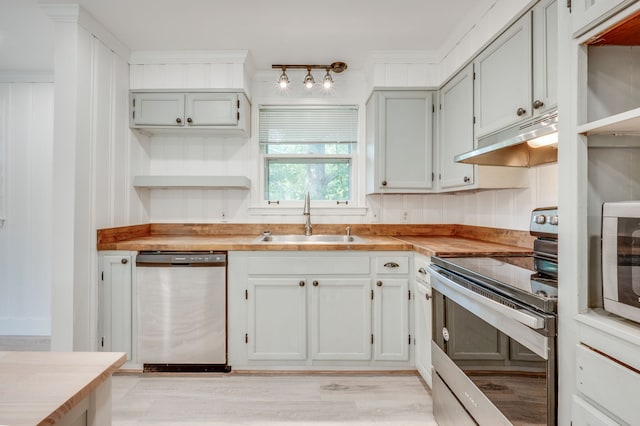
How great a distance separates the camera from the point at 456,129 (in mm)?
2490

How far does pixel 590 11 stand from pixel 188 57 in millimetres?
2652

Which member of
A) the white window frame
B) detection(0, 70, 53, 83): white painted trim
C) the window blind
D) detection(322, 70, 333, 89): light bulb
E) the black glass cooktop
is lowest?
the black glass cooktop

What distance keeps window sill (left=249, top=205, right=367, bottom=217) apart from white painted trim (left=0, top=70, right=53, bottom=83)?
2.25 m

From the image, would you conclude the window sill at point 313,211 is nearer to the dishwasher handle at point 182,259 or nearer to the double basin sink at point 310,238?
the double basin sink at point 310,238

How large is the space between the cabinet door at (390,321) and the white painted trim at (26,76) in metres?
3.48

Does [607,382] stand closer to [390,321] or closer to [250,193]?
[390,321]

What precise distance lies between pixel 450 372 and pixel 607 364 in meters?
0.87

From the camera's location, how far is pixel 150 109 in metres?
2.79

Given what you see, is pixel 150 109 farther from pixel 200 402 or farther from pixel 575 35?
pixel 575 35

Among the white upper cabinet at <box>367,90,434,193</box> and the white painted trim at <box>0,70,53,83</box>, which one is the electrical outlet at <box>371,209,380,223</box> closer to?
the white upper cabinet at <box>367,90,434,193</box>

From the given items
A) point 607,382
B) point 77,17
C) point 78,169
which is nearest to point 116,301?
point 78,169

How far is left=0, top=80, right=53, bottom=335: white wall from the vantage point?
3174 mm

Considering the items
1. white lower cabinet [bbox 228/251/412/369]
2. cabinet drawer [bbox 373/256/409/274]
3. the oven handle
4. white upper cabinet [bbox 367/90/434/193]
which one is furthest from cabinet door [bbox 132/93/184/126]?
the oven handle

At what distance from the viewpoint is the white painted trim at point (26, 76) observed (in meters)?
3.17
